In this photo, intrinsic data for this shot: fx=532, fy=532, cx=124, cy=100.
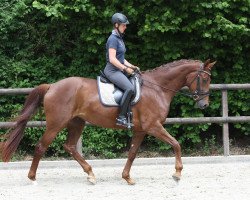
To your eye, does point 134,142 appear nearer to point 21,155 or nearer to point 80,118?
point 80,118

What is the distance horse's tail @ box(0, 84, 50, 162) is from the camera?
27.5 feet

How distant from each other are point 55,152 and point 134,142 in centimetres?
327

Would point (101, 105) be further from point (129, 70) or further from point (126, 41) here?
point (126, 41)

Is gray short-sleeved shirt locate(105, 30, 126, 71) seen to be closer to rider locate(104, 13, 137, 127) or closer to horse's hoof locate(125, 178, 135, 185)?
rider locate(104, 13, 137, 127)

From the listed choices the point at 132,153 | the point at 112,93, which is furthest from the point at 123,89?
the point at 132,153

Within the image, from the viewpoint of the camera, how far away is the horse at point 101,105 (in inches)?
327

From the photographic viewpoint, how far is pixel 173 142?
8070mm

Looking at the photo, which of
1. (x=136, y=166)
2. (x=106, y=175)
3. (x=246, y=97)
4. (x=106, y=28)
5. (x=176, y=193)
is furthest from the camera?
(x=246, y=97)

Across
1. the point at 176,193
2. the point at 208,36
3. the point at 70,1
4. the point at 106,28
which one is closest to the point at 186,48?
the point at 208,36

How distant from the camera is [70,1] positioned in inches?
414

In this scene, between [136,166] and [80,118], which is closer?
[80,118]

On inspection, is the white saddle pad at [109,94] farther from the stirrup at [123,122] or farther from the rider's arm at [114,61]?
the rider's arm at [114,61]

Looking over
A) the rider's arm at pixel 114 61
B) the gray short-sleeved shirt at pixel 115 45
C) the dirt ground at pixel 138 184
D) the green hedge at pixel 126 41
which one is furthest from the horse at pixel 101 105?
the green hedge at pixel 126 41

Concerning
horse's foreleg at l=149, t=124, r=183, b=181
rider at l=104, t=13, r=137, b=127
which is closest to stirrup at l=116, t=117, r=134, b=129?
rider at l=104, t=13, r=137, b=127
